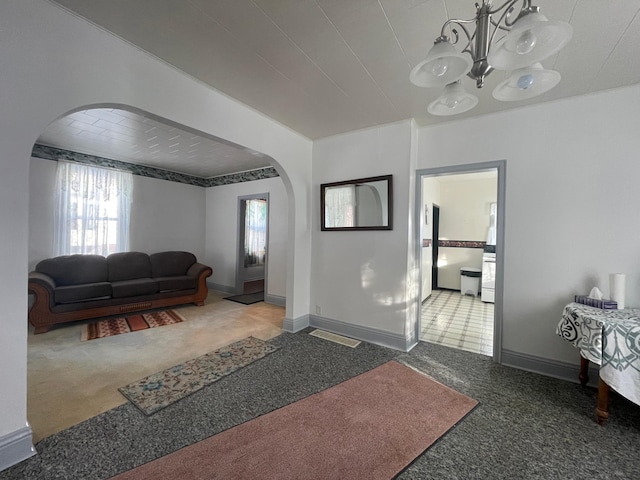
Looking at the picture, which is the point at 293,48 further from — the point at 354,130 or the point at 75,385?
the point at 75,385

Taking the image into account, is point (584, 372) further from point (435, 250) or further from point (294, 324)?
point (435, 250)

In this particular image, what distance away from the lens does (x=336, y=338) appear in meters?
3.34

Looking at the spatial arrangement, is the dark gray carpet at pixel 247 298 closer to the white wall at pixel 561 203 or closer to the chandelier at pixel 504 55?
the white wall at pixel 561 203

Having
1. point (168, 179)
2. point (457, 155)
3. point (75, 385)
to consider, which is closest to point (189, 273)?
point (168, 179)

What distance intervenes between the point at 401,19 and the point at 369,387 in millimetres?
2680

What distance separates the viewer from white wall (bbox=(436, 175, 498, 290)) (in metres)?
5.88

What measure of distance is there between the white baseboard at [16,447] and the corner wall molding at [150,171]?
13.3 ft

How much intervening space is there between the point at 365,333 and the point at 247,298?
294cm

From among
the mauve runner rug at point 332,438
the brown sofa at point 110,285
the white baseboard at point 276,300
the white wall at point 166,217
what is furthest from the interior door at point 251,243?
the mauve runner rug at point 332,438

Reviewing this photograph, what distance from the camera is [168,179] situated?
5543 mm

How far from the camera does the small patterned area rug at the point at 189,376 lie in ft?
6.76

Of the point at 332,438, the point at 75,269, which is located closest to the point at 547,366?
the point at 332,438

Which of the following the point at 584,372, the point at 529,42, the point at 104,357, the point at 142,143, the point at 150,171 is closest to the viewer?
the point at 529,42

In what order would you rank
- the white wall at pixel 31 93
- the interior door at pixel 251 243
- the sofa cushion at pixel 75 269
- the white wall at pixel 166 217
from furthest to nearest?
1. the interior door at pixel 251 243
2. the white wall at pixel 166 217
3. the sofa cushion at pixel 75 269
4. the white wall at pixel 31 93
